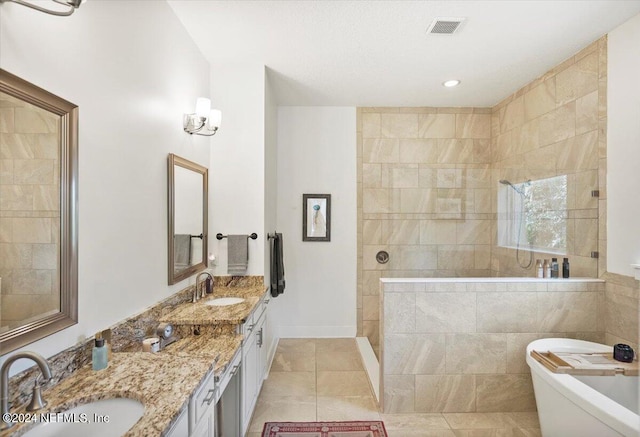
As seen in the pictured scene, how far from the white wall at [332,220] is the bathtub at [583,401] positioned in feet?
7.32

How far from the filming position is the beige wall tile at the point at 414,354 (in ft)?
8.15

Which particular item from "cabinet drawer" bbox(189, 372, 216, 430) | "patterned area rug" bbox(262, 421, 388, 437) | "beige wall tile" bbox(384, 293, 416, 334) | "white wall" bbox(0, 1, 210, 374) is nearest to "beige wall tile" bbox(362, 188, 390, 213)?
"beige wall tile" bbox(384, 293, 416, 334)

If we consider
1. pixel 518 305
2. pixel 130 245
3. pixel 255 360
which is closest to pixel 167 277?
pixel 130 245

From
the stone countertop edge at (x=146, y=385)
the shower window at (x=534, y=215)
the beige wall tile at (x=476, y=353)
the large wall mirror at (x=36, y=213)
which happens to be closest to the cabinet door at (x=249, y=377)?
the stone countertop edge at (x=146, y=385)

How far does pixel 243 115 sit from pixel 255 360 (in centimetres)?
211

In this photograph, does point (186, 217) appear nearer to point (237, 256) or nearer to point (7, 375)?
point (237, 256)

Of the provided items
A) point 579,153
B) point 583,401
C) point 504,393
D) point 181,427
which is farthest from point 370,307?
point 181,427

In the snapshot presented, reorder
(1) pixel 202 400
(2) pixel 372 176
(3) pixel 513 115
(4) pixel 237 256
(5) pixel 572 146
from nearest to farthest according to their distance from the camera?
(1) pixel 202 400
(5) pixel 572 146
(4) pixel 237 256
(3) pixel 513 115
(2) pixel 372 176

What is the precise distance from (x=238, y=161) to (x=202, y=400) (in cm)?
211

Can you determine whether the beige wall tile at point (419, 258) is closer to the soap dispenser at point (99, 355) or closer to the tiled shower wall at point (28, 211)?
the soap dispenser at point (99, 355)

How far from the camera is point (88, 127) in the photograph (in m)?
1.41

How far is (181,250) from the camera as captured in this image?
2.34 metres

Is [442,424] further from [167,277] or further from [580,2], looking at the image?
[580,2]

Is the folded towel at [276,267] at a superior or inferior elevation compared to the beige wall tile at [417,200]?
inferior
